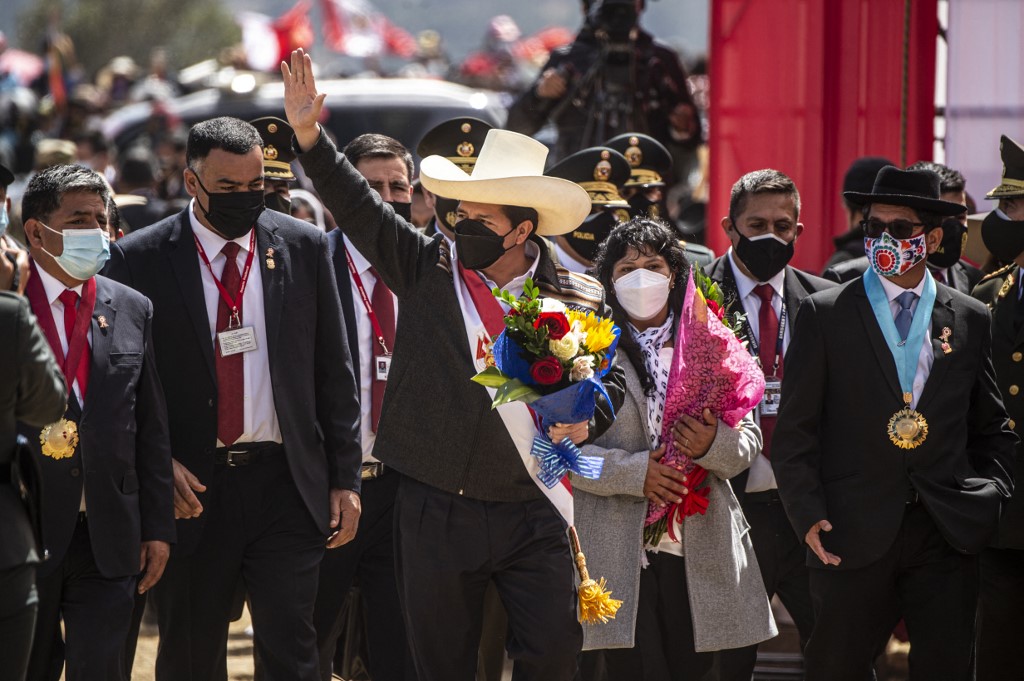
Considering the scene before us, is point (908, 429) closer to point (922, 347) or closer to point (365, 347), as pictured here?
point (922, 347)

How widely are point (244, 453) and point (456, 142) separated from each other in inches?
90.2

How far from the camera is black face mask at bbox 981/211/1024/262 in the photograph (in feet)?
21.0

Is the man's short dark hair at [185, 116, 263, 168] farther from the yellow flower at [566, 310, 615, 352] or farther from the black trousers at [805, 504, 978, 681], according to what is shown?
the black trousers at [805, 504, 978, 681]

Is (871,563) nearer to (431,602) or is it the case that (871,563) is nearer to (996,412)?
(996,412)

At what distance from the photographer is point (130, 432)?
5270 mm

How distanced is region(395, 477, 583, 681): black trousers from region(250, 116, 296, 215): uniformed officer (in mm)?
2557

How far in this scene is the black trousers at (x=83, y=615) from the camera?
5.07 metres

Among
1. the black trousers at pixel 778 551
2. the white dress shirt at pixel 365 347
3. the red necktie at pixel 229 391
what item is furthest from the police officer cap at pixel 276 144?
the black trousers at pixel 778 551

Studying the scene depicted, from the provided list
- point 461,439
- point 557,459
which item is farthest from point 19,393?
point 557,459

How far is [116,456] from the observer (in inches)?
206

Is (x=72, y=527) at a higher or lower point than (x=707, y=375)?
lower

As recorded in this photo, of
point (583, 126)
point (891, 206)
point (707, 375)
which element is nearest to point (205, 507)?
point (707, 375)

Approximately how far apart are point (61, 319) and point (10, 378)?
0.93 meters

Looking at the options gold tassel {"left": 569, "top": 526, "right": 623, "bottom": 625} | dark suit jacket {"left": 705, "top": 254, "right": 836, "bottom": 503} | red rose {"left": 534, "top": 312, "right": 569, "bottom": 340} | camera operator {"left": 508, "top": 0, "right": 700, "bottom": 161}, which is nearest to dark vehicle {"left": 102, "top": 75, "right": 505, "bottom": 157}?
camera operator {"left": 508, "top": 0, "right": 700, "bottom": 161}
